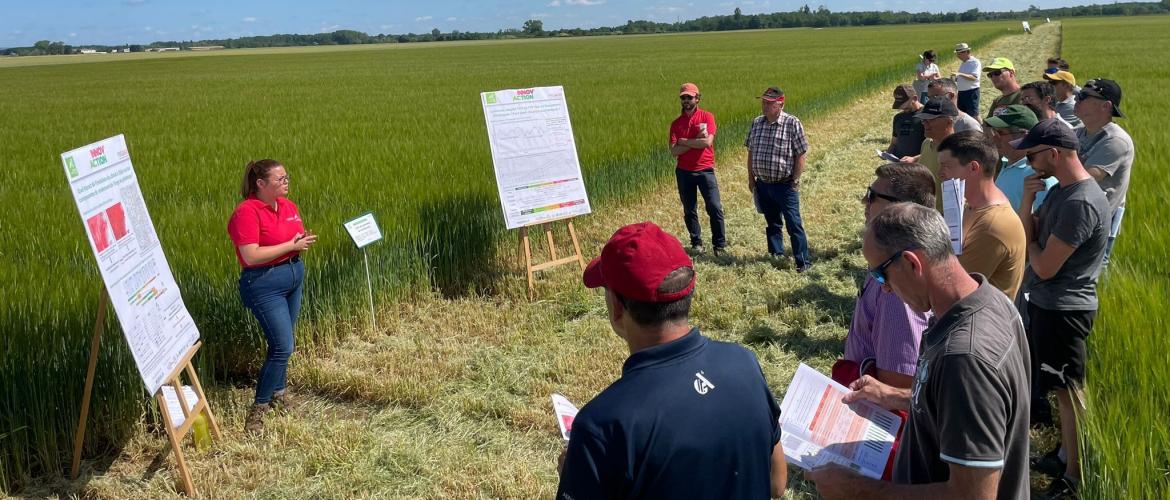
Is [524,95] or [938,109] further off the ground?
[524,95]

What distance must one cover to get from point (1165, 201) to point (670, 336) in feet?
24.1

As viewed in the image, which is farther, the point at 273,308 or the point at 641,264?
the point at 273,308

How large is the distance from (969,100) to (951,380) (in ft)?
47.3

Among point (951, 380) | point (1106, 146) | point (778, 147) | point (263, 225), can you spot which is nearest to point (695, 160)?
point (778, 147)

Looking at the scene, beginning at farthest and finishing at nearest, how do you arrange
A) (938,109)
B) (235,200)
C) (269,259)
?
(235,200), (938,109), (269,259)

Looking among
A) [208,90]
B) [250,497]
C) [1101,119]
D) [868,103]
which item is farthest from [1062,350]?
[208,90]

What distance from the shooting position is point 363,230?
593cm

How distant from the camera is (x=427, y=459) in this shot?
14.6 feet

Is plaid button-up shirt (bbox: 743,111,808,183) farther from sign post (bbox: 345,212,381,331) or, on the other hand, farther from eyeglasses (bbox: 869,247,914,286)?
eyeglasses (bbox: 869,247,914,286)

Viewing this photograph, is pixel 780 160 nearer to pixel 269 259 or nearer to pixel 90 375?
pixel 269 259

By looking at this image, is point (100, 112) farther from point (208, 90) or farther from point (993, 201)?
point (993, 201)

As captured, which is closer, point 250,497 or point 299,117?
point 250,497

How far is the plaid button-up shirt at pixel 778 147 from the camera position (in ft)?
25.1

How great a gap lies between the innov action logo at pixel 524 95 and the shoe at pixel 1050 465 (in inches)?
201
